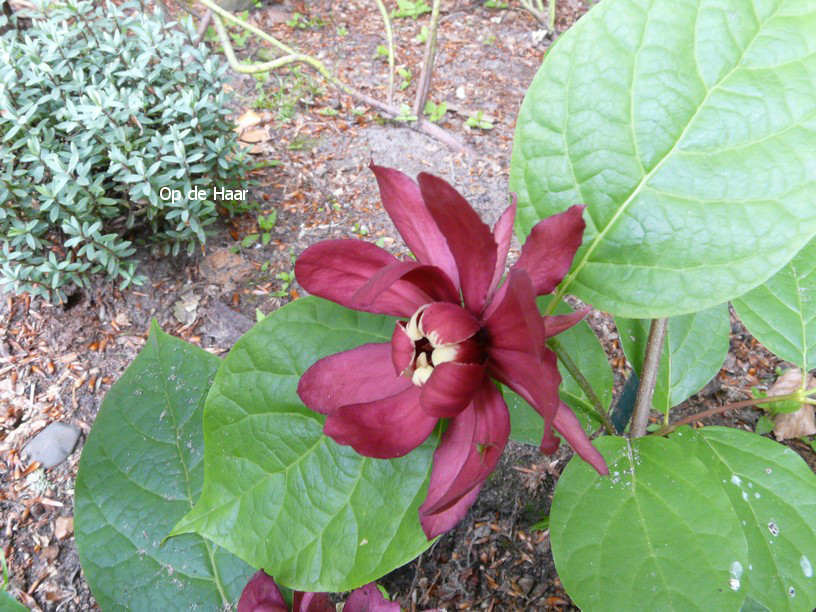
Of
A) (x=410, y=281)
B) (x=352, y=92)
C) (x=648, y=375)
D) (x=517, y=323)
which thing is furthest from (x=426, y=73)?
(x=517, y=323)

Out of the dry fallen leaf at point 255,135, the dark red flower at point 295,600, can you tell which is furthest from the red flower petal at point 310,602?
the dry fallen leaf at point 255,135

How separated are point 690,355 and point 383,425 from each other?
2.27 ft

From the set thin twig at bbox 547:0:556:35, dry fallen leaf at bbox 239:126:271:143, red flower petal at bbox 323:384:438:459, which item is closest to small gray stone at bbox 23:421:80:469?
dry fallen leaf at bbox 239:126:271:143

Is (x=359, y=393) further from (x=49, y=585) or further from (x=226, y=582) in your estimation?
(x=49, y=585)

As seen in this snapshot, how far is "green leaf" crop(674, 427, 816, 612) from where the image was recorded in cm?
87

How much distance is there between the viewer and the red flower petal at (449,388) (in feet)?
1.89

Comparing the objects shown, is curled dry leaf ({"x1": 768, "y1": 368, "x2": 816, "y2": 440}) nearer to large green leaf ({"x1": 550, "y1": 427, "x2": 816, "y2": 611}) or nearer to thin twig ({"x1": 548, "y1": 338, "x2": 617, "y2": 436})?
large green leaf ({"x1": 550, "y1": 427, "x2": 816, "y2": 611})

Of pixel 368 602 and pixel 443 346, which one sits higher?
pixel 443 346

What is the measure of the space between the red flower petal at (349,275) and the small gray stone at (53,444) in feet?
4.61

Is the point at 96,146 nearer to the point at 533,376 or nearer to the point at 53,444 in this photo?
the point at 53,444

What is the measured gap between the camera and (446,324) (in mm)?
607

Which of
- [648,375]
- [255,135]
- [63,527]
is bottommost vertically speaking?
[63,527]

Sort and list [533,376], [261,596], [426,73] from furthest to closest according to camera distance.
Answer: [426,73] → [261,596] → [533,376]

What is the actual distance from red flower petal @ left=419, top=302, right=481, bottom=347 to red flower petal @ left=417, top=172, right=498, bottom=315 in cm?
3
